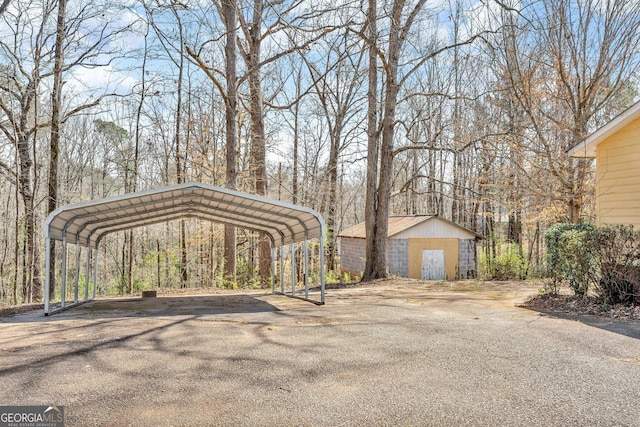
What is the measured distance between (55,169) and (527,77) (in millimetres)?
13067

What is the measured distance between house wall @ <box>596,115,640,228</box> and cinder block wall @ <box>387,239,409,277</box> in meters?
9.28

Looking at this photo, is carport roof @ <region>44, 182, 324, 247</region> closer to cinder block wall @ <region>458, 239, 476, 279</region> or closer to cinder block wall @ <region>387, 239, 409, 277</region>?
cinder block wall @ <region>387, 239, 409, 277</region>

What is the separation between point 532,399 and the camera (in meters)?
3.62

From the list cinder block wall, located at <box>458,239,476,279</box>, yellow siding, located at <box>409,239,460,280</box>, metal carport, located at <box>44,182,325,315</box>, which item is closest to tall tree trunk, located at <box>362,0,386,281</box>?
metal carport, located at <box>44,182,325,315</box>

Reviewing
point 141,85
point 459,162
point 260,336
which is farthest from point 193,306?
point 459,162

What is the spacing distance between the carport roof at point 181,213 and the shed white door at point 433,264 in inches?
363

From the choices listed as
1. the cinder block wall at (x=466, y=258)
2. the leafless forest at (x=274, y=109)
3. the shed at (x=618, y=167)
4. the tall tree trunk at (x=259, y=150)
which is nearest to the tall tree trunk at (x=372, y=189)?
the leafless forest at (x=274, y=109)

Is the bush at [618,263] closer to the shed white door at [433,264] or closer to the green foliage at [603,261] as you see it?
the green foliage at [603,261]

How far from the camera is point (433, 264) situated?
19.1 m

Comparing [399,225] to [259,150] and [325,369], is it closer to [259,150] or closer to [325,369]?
[259,150]

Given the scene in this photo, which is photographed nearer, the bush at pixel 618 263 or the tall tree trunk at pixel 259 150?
the bush at pixel 618 263

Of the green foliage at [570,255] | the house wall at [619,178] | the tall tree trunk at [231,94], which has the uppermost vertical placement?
the tall tree trunk at [231,94]

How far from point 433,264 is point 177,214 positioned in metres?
11.9

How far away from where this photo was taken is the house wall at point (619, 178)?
9.05m
